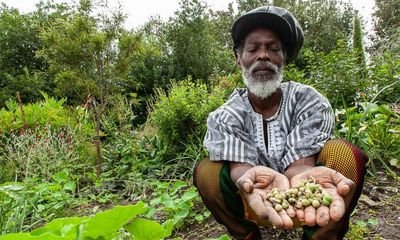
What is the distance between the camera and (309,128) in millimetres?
1656

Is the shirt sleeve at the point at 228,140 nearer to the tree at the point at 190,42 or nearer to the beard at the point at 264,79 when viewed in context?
the beard at the point at 264,79

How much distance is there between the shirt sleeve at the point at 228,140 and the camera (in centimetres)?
166

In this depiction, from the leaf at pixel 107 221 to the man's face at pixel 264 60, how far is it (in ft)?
4.11

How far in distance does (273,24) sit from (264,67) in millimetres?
197

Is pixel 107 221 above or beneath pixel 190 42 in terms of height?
beneath

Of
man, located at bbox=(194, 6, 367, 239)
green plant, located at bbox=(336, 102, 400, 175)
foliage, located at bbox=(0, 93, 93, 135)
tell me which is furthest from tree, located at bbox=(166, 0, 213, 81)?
man, located at bbox=(194, 6, 367, 239)

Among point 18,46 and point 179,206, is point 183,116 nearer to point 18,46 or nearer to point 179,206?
point 179,206

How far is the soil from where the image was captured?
1.94m

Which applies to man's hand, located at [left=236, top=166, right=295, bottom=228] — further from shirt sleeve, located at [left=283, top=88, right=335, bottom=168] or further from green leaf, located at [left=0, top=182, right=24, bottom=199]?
green leaf, located at [left=0, top=182, right=24, bottom=199]

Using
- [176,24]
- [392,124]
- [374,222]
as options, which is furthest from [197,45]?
[374,222]

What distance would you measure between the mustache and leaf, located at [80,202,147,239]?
1263 mm

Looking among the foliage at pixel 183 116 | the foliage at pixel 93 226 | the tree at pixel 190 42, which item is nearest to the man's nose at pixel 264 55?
the foliage at pixel 93 226

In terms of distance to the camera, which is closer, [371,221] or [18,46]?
[371,221]

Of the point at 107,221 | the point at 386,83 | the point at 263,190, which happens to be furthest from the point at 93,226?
the point at 386,83
